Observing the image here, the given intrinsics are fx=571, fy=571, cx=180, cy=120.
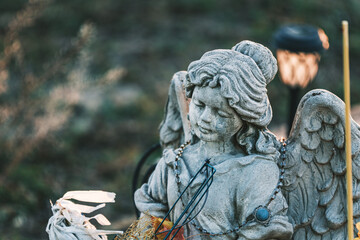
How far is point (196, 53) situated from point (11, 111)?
3500mm

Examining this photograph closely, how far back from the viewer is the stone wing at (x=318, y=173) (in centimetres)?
226

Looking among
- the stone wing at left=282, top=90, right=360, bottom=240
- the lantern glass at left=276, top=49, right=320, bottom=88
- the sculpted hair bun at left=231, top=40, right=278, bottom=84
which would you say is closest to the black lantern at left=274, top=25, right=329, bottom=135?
the lantern glass at left=276, top=49, right=320, bottom=88

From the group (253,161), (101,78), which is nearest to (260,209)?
(253,161)

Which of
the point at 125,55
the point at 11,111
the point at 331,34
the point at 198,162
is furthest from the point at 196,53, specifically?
the point at 198,162

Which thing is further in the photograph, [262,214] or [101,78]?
Result: [101,78]

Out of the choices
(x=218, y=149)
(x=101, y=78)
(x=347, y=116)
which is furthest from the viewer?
(x=101, y=78)

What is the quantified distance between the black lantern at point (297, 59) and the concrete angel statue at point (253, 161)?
1.88 meters

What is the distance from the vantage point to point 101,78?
5.76m

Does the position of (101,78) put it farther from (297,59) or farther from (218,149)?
(218,149)

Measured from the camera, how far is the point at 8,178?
5.85 m

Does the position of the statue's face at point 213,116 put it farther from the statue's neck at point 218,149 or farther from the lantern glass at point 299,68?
the lantern glass at point 299,68

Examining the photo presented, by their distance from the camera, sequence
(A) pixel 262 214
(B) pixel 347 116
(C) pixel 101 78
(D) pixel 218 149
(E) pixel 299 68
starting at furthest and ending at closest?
(C) pixel 101 78 < (E) pixel 299 68 < (D) pixel 218 149 < (A) pixel 262 214 < (B) pixel 347 116

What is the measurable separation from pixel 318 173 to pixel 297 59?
2.06 metres

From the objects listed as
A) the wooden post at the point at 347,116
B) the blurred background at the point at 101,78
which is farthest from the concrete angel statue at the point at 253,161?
the blurred background at the point at 101,78
